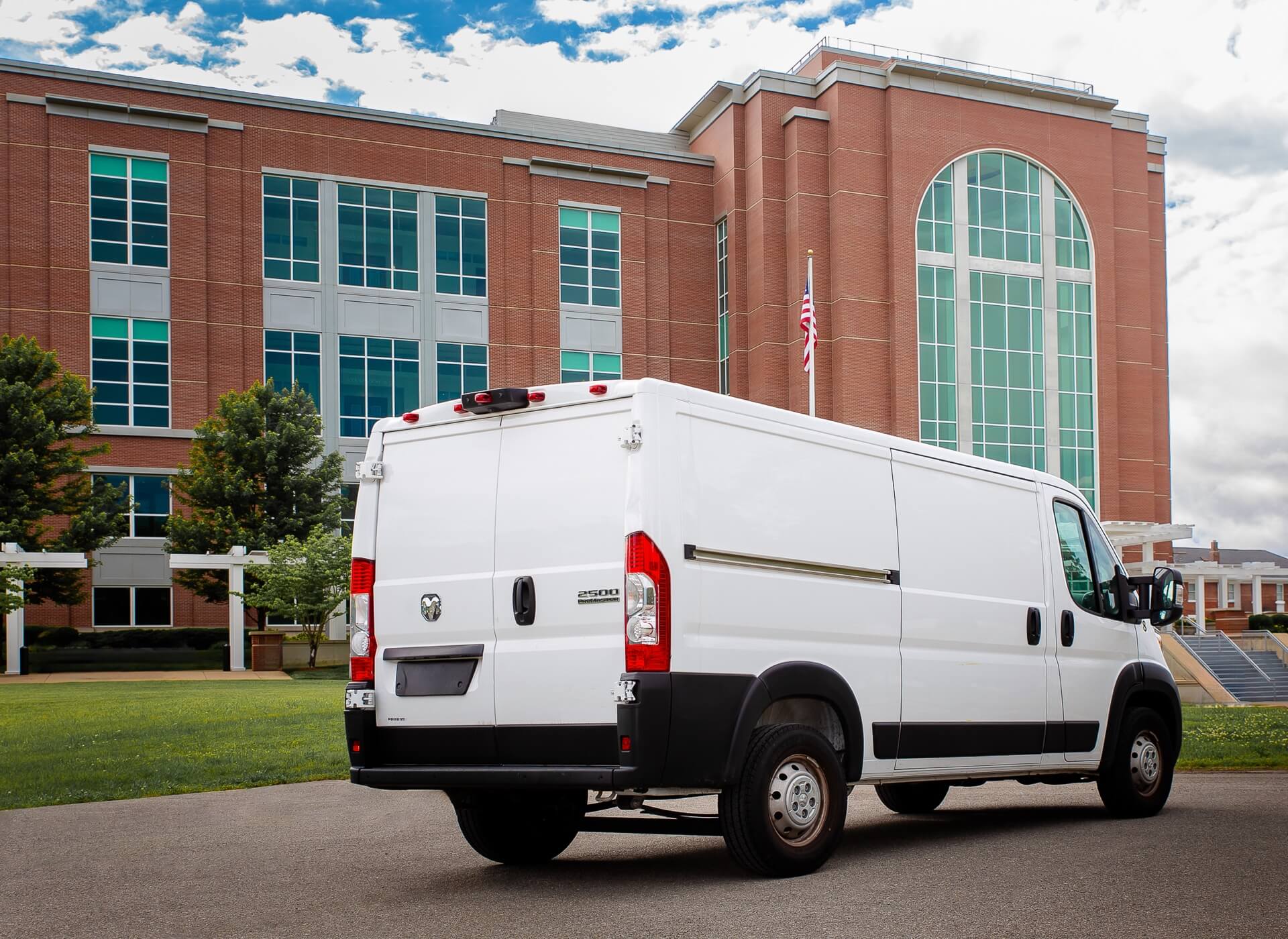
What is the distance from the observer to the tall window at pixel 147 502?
46.1m

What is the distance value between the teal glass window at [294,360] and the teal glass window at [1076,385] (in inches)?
1058

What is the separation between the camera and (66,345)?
45844mm

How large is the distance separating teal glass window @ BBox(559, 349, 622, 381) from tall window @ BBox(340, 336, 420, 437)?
212 inches

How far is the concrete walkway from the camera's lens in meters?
31.0

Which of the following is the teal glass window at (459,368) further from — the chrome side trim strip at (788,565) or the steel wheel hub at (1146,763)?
the chrome side trim strip at (788,565)

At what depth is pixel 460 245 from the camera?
5119 cm

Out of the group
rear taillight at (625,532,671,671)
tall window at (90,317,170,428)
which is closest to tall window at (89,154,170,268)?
tall window at (90,317,170,428)

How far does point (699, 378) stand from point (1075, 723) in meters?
45.2

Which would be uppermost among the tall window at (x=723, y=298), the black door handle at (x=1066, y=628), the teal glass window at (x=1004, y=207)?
the teal glass window at (x=1004, y=207)

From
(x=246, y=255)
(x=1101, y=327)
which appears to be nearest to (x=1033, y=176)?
(x=1101, y=327)

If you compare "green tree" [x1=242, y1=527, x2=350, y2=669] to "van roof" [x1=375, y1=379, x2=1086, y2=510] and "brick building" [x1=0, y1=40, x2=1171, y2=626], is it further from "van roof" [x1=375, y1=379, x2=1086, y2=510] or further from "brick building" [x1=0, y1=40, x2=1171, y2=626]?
"van roof" [x1=375, y1=379, x2=1086, y2=510]

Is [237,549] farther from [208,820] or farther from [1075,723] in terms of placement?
[1075,723]

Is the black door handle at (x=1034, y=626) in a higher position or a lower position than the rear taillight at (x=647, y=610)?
lower

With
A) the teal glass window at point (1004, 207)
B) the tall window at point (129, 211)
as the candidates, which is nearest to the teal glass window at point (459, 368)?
the tall window at point (129, 211)
